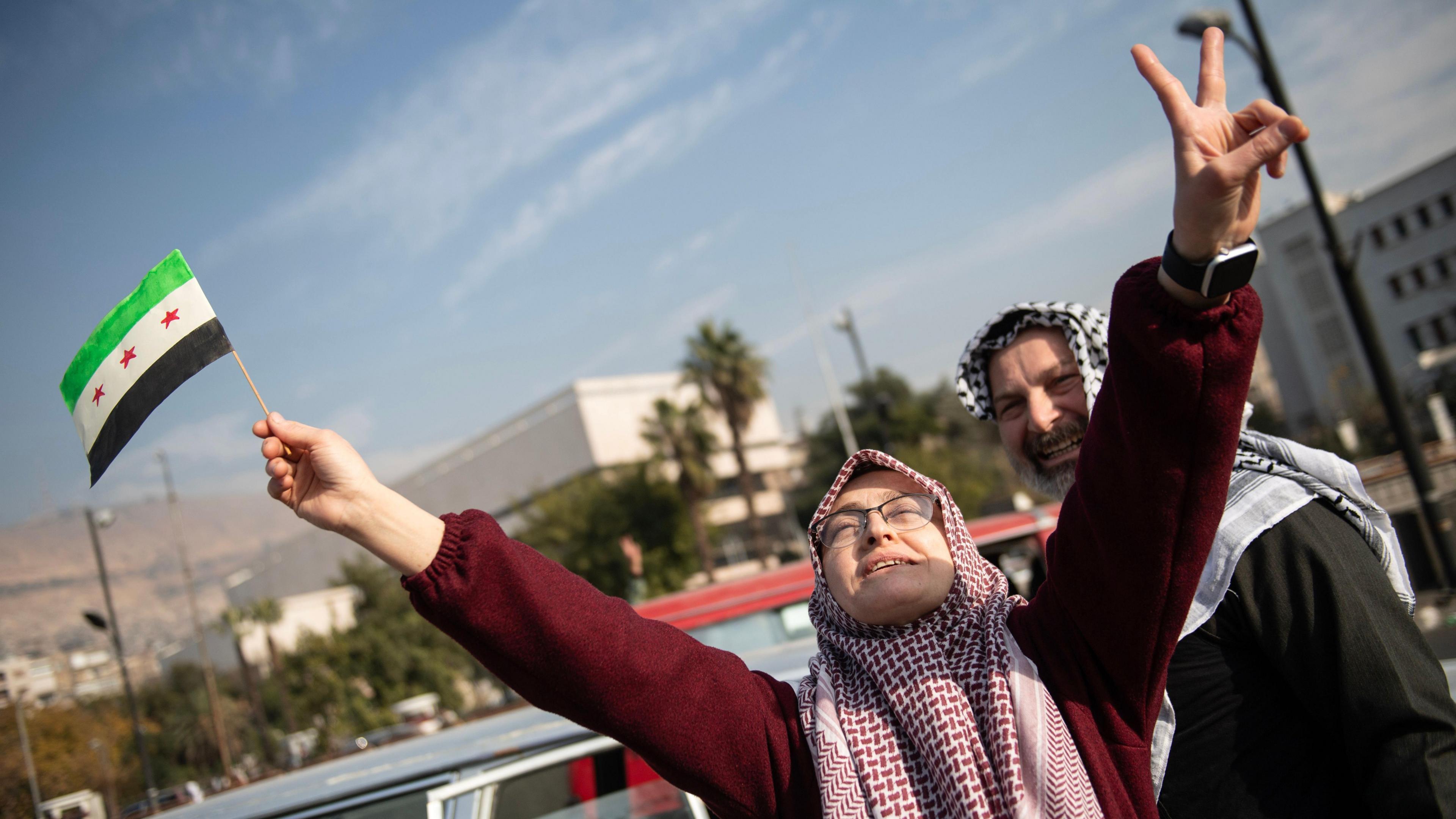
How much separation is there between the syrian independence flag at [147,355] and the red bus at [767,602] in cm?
368

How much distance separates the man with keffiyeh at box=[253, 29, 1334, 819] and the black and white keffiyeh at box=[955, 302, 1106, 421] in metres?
0.57

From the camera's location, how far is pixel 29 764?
1425cm

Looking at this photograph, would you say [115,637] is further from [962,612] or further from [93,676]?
[93,676]

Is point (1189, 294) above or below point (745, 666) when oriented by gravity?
above

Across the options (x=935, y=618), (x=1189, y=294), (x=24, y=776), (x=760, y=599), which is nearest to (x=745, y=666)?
(x=935, y=618)

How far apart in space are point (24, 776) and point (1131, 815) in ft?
76.3

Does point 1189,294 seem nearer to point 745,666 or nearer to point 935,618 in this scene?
point 935,618

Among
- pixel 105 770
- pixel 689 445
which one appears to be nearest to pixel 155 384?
pixel 105 770

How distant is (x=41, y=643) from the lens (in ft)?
573

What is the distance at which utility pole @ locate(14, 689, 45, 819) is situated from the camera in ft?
34.4

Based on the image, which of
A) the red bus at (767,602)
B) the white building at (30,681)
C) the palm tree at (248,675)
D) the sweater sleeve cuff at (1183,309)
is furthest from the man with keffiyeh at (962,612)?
the palm tree at (248,675)

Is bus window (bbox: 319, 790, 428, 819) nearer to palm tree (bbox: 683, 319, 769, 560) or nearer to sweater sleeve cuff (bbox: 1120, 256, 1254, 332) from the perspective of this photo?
sweater sleeve cuff (bbox: 1120, 256, 1254, 332)

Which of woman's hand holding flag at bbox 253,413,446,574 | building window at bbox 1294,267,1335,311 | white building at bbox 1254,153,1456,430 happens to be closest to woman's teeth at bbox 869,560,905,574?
woman's hand holding flag at bbox 253,413,446,574

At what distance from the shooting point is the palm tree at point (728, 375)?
36.6 metres
